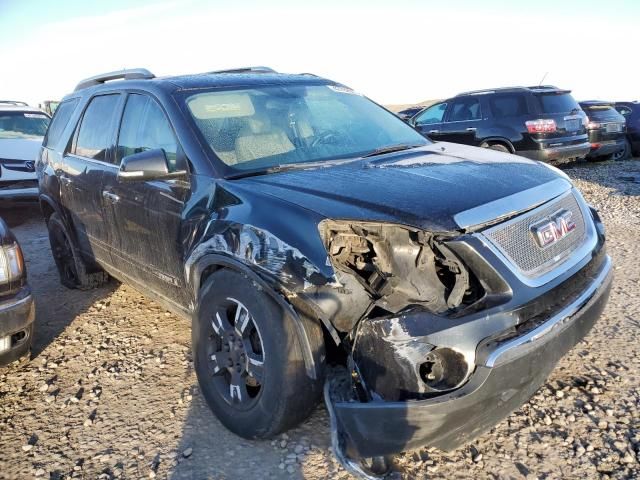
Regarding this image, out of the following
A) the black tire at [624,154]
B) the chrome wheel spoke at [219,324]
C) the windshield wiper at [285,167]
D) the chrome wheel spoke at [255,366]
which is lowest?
the black tire at [624,154]

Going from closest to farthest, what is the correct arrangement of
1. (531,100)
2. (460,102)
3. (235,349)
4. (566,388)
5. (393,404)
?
(393,404)
(235,349)
(566,388)
(531,100)
(460,102)

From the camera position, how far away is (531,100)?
9367 mm

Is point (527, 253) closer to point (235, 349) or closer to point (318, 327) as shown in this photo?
point (318, 327)

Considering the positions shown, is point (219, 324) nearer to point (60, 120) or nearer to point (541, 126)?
point (60, 120)

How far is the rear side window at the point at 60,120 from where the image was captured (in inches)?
191

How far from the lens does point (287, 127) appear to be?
3.36m

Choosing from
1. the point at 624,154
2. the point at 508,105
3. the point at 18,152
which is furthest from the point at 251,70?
the point at 624,154

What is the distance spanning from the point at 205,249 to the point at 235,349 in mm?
537

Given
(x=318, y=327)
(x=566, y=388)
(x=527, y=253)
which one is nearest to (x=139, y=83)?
(x=318, y=327)

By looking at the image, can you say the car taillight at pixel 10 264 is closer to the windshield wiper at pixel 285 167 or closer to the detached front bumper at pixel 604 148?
the windshield wiper at pixel 285 167

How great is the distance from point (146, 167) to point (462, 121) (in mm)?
8171

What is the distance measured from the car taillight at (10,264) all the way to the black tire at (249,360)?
1408 mm

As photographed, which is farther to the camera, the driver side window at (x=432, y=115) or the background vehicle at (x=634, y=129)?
the background vehicle at (x=634, y=129)

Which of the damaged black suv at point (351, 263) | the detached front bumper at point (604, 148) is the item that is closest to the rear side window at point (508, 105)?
the detached front bumper at point (604, 148)
